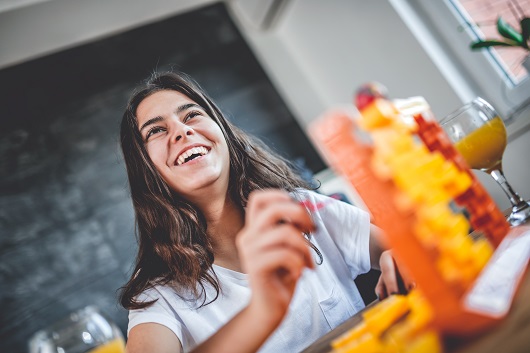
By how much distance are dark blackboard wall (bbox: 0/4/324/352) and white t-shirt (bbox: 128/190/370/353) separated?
1453 millimetres

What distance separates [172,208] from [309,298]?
43 centimetres

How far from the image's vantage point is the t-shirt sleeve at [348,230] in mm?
1056

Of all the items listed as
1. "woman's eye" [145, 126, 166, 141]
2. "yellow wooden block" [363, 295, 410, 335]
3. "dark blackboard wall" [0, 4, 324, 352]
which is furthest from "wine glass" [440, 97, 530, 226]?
"dark blackboard wall" [0, 4, 324, 352]

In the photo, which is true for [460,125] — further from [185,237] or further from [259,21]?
[259,21]

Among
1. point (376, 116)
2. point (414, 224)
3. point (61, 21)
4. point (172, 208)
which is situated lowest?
point (414, 224)

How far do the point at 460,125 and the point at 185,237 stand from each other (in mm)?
698

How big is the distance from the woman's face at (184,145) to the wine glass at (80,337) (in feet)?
1.27

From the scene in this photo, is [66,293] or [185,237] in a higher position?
[66,293]

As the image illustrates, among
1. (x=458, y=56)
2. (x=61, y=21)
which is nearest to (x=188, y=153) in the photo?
(x=458, y=56)

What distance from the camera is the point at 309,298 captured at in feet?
3.12

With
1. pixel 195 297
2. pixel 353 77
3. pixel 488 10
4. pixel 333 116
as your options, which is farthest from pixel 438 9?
pixel 333 116

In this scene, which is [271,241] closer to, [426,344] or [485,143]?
[426,344]

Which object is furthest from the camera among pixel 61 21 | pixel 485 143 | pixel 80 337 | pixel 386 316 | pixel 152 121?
pixel 61 21

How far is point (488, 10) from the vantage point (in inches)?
70.3
